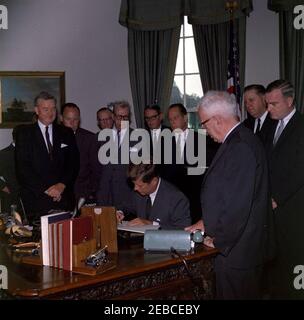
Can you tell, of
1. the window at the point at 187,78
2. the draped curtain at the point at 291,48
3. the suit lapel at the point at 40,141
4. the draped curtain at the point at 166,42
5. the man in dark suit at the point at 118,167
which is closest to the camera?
the suit lapel at the point at 40,141

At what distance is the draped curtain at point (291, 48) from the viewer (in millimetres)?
6180

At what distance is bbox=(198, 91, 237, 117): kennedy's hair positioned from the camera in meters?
2.81

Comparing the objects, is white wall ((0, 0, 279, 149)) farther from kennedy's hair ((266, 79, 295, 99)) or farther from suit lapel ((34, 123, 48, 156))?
kennedy's hair ((266, 79, 295, 99))

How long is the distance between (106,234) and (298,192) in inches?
65.1

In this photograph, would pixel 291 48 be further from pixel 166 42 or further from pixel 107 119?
pixel 107 119

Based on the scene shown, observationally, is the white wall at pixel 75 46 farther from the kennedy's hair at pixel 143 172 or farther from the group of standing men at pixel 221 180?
the kennedy's hair at pixel 143 172

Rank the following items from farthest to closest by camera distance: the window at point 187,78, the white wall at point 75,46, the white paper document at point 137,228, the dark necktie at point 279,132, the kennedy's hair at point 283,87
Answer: the white wall at point 75,46, the window at point 187,78, the dark necktie at point 279,132, the kennedy's hair at point 283,87, the white paper document at point 137,228

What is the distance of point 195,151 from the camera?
5141mm

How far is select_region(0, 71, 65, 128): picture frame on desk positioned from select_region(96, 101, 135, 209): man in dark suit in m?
3.01

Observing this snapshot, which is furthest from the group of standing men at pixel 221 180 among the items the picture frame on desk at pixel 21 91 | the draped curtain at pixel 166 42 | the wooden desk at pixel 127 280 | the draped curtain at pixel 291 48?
the picture frame on desk at pixel 21 91

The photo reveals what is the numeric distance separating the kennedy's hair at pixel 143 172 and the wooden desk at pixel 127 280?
566 mm
